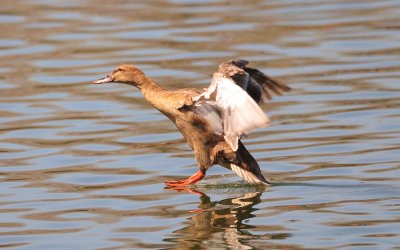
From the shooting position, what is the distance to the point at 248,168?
35.6 ft

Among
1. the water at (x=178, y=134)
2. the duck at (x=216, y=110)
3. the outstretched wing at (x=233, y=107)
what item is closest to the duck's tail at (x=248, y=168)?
the duck at (x=216, y=110)

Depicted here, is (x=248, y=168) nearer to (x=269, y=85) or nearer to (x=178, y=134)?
(x=269, y=85)

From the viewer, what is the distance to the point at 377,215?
9508 millimetres

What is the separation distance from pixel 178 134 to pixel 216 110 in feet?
8.92

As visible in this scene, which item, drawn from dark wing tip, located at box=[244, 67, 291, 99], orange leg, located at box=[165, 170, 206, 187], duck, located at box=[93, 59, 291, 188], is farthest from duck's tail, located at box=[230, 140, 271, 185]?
dark wing tip, located at box=[244, 67, 291, 99]

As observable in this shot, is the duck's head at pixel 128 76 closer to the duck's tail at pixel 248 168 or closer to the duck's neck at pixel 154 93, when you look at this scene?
the duck's neck at pixel 154 93

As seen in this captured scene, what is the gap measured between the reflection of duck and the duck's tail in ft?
0.31

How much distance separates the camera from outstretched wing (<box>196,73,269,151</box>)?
955 centimetres

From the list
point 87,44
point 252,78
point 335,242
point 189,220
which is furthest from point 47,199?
point 87,44

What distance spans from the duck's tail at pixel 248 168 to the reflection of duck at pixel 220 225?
0.31 ft

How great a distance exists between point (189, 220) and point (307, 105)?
4350 millimetres

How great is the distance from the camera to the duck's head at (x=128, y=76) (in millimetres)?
11250

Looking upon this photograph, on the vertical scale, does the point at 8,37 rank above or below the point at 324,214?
above

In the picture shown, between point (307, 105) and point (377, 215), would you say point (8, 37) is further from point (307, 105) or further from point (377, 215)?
point (377, 215)
